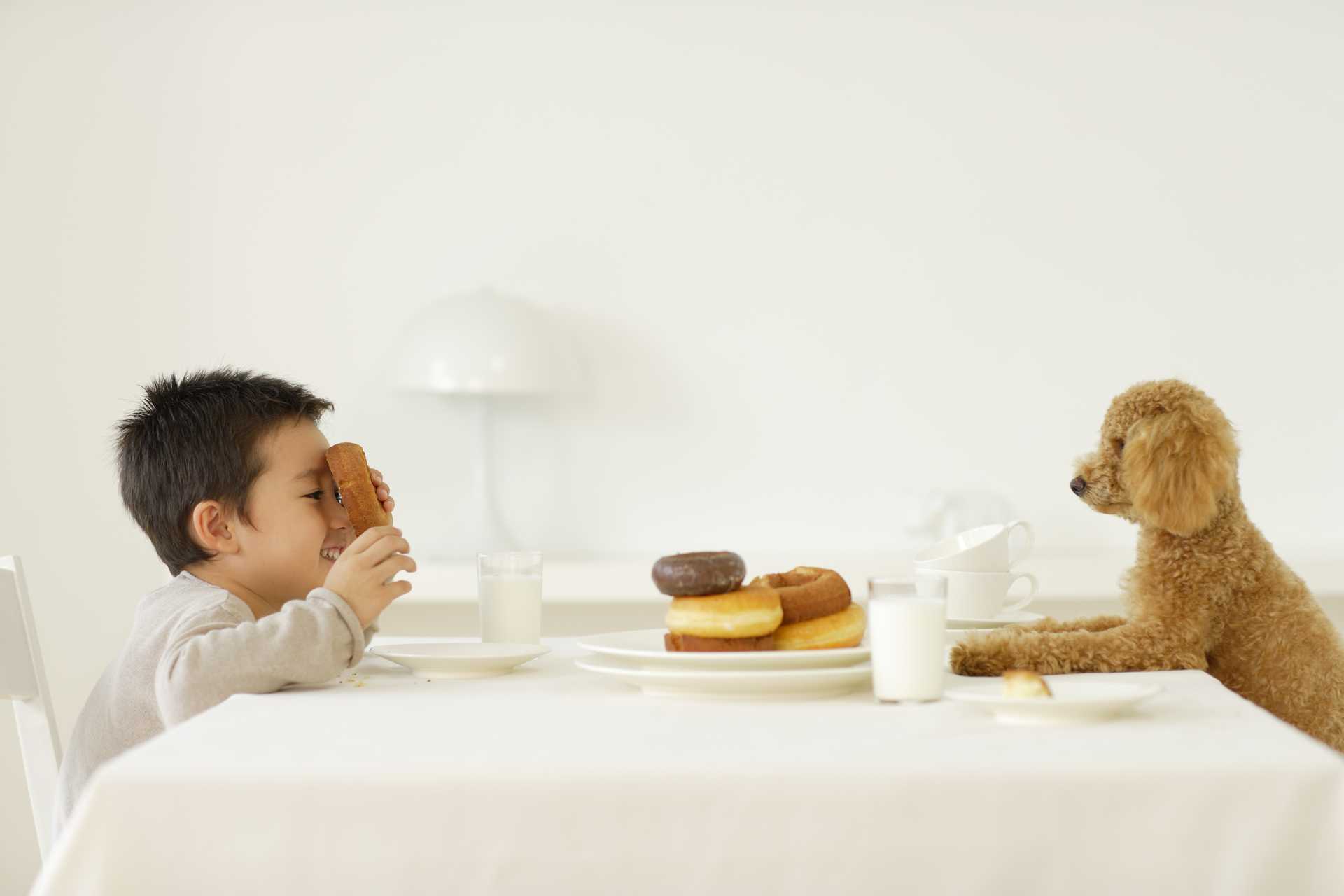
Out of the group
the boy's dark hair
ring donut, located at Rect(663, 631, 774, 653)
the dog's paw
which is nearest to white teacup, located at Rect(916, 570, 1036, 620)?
the dog's paw

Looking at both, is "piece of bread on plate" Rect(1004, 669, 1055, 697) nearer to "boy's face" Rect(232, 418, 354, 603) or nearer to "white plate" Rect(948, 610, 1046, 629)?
"white plate" Rect(948, 610, 1046, 629)

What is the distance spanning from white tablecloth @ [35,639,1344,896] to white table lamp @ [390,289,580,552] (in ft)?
6.74

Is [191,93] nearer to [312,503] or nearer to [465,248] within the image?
[465,248]

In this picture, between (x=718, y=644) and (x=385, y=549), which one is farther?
(x=385, y=549)

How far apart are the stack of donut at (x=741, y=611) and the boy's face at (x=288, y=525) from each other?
0.50 meters

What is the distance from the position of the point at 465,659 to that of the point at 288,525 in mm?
370

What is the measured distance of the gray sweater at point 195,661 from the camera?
992 millimetres

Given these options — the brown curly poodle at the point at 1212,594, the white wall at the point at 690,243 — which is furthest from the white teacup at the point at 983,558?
the white wall at the point at 690,243

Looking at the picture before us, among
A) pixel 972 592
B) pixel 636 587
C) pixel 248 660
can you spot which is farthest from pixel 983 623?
pixel 636 587

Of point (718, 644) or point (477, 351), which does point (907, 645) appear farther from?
point (477, 351)

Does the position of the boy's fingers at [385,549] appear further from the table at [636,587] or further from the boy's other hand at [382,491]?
the table at [636,587]

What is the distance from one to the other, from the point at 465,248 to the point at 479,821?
2486 mm

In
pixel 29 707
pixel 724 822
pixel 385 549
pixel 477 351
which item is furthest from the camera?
pixel 477 351

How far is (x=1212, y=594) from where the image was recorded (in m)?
1.20
